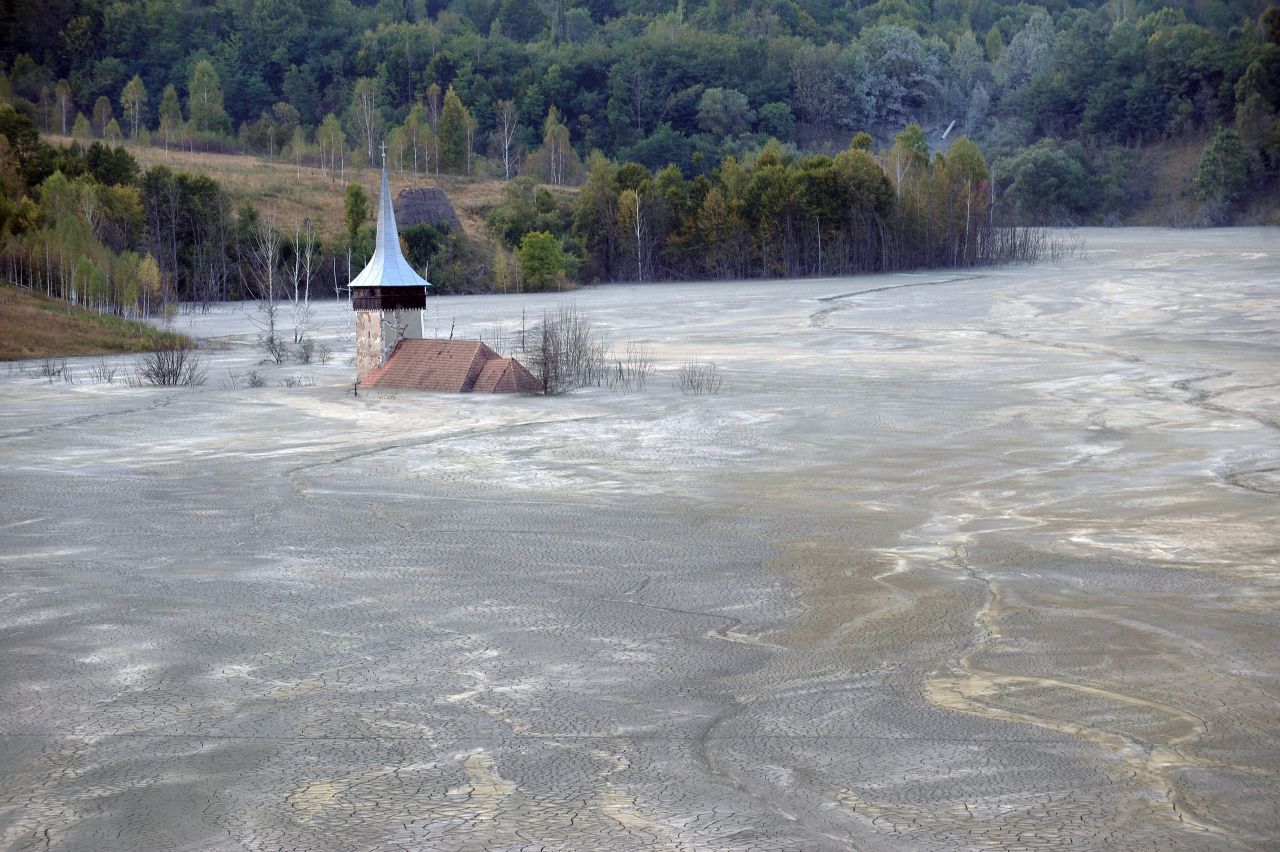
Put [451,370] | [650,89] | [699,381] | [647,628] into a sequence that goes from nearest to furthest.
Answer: [647,628] < [699,381] < [451,370] < [650,89]

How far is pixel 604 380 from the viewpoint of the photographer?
1239 inches

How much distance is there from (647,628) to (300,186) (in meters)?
77.4

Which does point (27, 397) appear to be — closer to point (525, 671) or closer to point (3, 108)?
point (525, 671)

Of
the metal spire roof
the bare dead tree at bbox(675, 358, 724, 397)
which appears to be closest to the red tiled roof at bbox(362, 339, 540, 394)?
the metal spire roof

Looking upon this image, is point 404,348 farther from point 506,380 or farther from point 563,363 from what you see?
point 563,363

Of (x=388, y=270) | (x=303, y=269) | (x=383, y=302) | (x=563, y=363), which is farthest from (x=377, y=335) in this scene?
(x=303, y=269)

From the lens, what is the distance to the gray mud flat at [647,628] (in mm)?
7672

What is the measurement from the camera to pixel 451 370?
30203 mm

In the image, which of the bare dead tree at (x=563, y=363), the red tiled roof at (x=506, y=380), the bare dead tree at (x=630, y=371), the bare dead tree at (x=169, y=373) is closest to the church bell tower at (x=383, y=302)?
the red tiled roof at (x=506, y=380)

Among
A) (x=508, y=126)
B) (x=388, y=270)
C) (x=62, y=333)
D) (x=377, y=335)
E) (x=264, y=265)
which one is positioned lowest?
(x=377, y=335)

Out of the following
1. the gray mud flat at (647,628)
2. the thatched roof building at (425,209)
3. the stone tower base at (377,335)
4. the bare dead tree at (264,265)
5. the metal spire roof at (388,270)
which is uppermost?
the thatched roof building at (425,209)

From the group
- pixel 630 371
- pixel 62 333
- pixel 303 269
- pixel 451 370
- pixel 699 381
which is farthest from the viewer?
pixel 303 269

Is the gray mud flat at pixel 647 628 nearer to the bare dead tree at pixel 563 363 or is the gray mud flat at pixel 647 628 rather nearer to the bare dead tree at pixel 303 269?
the bare dead tree at pixel 563 363

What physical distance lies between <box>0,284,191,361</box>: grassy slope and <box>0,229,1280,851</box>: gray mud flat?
55.7 feet
